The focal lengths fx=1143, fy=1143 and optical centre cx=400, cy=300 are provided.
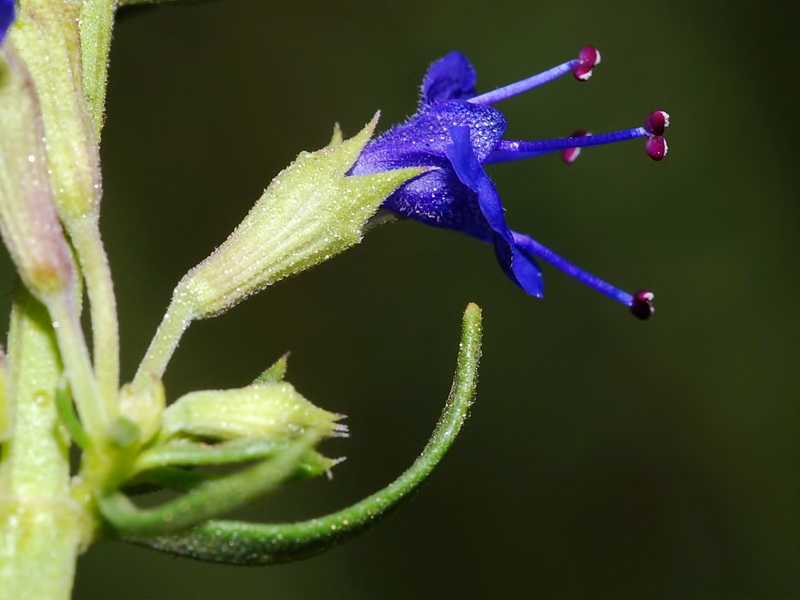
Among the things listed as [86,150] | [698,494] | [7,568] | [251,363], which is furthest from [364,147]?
[698,494]

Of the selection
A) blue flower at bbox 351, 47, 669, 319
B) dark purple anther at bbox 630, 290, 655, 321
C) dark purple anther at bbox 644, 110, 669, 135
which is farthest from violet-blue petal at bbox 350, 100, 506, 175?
dark purple anther at bbox 630, 290, 655, 321

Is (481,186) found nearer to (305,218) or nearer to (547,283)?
(305,218)

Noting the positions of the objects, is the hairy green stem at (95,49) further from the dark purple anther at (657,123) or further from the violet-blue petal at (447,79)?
the dark purple anther at (657,123)

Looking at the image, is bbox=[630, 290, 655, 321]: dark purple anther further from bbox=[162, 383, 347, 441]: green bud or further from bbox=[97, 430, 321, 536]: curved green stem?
bbox=[97, 430, 321, 536]: curved green stem

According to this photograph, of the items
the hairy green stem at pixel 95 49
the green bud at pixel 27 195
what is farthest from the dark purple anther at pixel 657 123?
the green bud at pixel 27 195

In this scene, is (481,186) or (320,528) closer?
(320,528)

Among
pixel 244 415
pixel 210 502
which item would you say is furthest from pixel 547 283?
pixel 210 502
